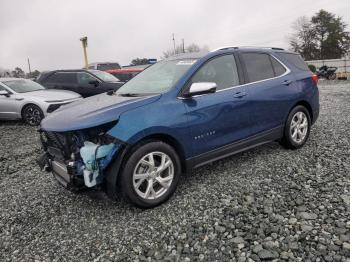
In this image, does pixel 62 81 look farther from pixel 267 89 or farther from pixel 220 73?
pixel 267 89

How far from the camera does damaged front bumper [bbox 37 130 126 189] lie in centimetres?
322

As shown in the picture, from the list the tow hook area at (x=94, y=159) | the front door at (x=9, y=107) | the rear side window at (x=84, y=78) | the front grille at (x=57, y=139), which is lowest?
the tow hook area at (x=94, y=159)

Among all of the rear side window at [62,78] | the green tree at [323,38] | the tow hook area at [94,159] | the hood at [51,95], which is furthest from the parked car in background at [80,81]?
the green tree at [323,38]

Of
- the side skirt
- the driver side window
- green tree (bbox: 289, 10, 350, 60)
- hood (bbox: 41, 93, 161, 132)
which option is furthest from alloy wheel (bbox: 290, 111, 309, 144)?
green tree (bbox: 289, 10, 350, 60)

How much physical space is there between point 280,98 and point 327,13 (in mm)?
57617

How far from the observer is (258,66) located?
189 inches

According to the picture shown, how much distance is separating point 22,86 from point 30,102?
48.9 inches

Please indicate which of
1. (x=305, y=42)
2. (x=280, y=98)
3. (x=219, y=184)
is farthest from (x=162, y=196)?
(x=305, y=42)

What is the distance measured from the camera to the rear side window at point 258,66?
4.62 meters

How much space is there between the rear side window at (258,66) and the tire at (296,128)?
771 mm

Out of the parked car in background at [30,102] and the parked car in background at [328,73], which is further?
the parked car in background at [328,73]

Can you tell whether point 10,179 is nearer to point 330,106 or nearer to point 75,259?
point 75,259

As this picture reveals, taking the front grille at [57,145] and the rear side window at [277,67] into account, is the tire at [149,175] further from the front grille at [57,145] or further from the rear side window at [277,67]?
the rear side window at [277,67]

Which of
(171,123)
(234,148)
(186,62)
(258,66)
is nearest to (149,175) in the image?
(171,123)
